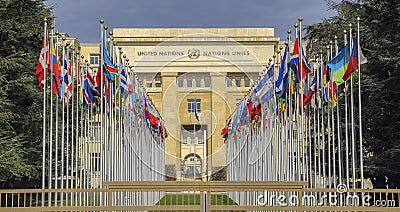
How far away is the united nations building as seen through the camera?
61344 mm

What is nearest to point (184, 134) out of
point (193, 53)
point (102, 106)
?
point (193, 53)

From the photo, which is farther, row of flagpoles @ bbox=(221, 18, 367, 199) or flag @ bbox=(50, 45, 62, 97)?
flag @ bbox=(50, 45, 62, 97)

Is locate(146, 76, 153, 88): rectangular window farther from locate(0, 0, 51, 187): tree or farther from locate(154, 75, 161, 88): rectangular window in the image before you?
locate(0, 0, 51, 187): tree

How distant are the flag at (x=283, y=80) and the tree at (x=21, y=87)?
12.0 m

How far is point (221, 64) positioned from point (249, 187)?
50437mm

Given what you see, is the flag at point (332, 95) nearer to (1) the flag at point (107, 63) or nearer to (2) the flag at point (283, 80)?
(2) the flag at point (283, 80)

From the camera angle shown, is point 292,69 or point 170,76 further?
point 170,76

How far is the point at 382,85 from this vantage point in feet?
90.2

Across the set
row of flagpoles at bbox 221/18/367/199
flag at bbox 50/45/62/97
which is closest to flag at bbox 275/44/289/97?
row of flagpoles at bbox 221/18/367/199

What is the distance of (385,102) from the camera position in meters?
27.6

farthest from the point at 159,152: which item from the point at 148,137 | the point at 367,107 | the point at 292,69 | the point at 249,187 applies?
the point at 249,187

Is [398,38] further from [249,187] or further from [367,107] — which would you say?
[249,187]

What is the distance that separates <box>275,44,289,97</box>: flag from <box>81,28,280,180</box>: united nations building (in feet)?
128

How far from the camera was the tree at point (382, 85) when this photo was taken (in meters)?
26.9
